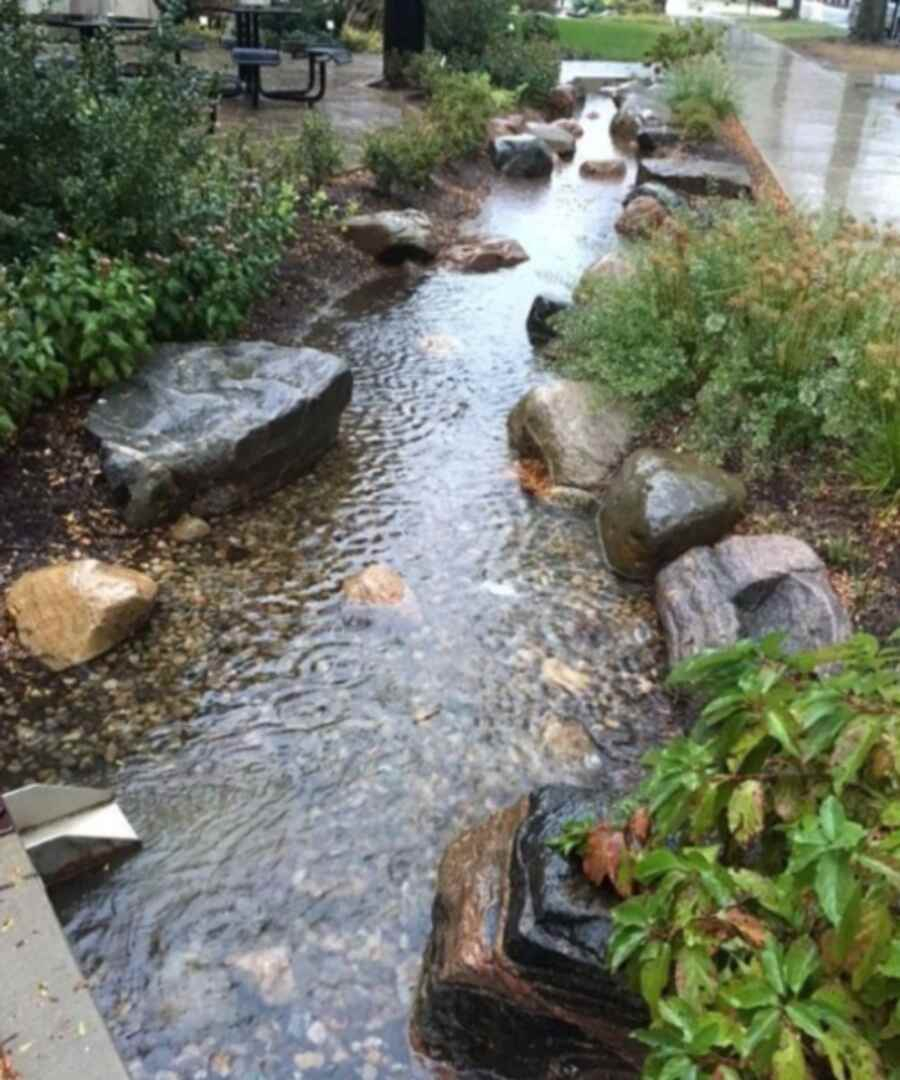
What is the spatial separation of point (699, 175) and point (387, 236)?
4.04 metres

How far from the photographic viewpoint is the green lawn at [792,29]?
28531 millimetres

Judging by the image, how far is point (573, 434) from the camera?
18.3 feet

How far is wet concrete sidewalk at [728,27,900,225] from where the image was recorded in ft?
34.0

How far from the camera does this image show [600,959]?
2.42 meters

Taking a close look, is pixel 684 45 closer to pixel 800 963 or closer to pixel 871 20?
pixel 871 20

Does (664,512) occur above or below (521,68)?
below

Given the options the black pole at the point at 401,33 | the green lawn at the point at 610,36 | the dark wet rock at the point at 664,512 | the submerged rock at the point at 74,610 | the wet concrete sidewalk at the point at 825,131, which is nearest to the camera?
the submerged rock at the point at 74,610

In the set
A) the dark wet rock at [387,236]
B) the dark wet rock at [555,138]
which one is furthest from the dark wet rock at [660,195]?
the dark wet rock at [555,138]

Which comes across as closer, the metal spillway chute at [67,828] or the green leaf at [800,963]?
the green leaf at [800,963]

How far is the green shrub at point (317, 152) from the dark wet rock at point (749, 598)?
5864mm

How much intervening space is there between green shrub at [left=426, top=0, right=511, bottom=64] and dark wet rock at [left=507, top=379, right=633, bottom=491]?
12536 millimetres

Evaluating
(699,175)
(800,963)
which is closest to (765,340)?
(800,963)

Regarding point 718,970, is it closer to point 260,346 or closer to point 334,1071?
point 334,1071

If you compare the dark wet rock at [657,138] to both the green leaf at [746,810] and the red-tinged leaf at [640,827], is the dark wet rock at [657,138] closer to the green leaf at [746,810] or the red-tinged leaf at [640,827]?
the red-tinged leaf at [640,827]
